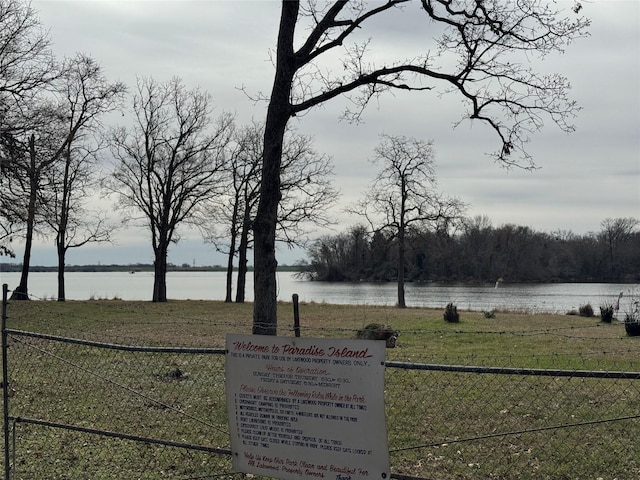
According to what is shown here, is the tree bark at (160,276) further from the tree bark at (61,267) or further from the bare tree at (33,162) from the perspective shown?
the bare tree at (33,162)

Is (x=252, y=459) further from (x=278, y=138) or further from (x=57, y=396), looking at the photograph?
(x=57, y=396)

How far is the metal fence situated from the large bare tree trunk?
1650 millimetres

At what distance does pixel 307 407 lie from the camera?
453 cm

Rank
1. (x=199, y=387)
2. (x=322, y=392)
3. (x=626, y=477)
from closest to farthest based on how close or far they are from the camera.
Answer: (x=322, y=392), (x=626, y=477), (x=199, y=387)

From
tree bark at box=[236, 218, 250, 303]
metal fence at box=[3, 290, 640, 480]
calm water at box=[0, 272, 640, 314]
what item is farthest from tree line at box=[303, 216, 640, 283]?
metal fence at box=[3, 290, 640, 480]

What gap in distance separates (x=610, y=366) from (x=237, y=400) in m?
9.40

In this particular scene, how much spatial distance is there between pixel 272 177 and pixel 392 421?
3610mm

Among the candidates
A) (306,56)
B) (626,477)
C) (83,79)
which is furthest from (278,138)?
(83,79)

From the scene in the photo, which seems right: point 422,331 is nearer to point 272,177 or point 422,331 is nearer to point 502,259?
point 272,177

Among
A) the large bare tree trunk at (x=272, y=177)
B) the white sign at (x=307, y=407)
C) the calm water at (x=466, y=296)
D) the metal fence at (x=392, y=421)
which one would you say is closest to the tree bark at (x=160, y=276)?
the calm water at (x=466, y=296)

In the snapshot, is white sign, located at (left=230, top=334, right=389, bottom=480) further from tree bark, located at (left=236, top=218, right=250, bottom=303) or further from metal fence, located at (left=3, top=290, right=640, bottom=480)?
tree bark, located at (left=236, top=218, right=250, bottom=303)

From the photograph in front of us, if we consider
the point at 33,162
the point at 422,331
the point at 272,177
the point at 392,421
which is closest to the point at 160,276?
the point at 33,162

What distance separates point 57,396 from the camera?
9.59m

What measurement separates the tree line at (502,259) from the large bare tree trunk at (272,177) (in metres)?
59.6
